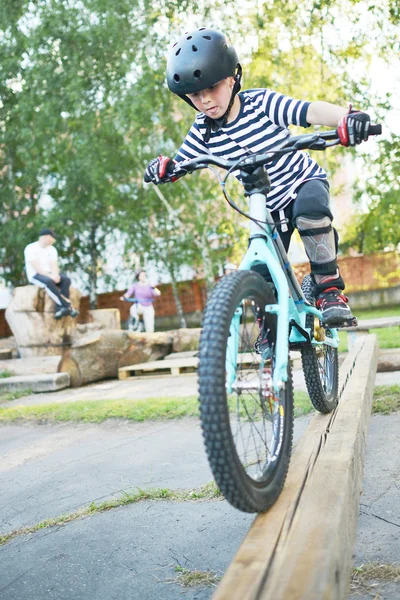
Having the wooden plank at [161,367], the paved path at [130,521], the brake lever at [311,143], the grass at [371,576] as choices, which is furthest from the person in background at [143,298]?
the grass at [371,576]


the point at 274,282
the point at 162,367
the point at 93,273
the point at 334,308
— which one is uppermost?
the point at 93,273

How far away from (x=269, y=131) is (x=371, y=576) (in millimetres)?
1932

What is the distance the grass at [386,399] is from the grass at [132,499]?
2030mm

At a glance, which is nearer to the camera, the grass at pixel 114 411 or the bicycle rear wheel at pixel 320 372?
the bicycle rear wheel at pixel 320 372

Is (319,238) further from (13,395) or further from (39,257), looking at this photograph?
(39,257)

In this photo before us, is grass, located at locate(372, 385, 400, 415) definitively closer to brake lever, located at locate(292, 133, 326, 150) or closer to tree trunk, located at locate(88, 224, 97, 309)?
brake lever, located at locate(292, 133, 326, 150)

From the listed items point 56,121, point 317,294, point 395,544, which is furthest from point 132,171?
point 395,544

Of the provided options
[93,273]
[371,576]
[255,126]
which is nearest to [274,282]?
[255,126]

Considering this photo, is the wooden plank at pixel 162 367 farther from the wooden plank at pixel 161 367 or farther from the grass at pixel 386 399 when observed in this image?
the grass at pixel 386 399

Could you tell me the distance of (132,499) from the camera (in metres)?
3.17

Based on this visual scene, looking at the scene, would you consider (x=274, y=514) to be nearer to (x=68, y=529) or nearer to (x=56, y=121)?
(x=68, y=529)

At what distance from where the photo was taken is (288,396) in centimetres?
229

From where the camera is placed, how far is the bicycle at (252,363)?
181cm

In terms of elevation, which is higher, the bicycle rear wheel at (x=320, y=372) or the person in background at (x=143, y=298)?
the person in background at (x=143, y=298)
